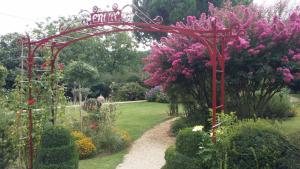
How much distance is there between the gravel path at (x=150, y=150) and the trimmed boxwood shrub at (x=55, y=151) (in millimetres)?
1742

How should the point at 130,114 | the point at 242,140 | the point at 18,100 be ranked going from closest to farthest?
the point at 242,140 → the point at 18,100 → the point at 130,114

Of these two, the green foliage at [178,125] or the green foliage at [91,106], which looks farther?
the green foliage at [178,125]

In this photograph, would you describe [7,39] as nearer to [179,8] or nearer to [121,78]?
[121,78]

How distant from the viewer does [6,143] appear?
276 inches

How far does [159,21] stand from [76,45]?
64.2 feet

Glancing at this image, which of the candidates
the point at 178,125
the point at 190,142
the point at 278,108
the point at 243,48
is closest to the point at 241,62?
the point at 243,48

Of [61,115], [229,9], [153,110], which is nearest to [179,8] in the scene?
[153,110]

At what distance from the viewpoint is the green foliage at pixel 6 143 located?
6.96 metres

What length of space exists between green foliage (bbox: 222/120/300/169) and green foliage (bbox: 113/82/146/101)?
55.2 ft

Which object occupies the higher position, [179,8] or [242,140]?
[179,8]

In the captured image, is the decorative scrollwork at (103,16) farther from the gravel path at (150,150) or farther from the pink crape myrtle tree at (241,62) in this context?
the pink crape myrtle tree at (241,62)

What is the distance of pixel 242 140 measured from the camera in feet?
17.8

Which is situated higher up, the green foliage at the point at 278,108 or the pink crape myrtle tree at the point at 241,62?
the pink crape myrtle tree at the point at 241,62

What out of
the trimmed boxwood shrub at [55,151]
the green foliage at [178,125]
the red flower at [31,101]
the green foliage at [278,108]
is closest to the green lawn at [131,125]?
the green foliage at [178,125]
